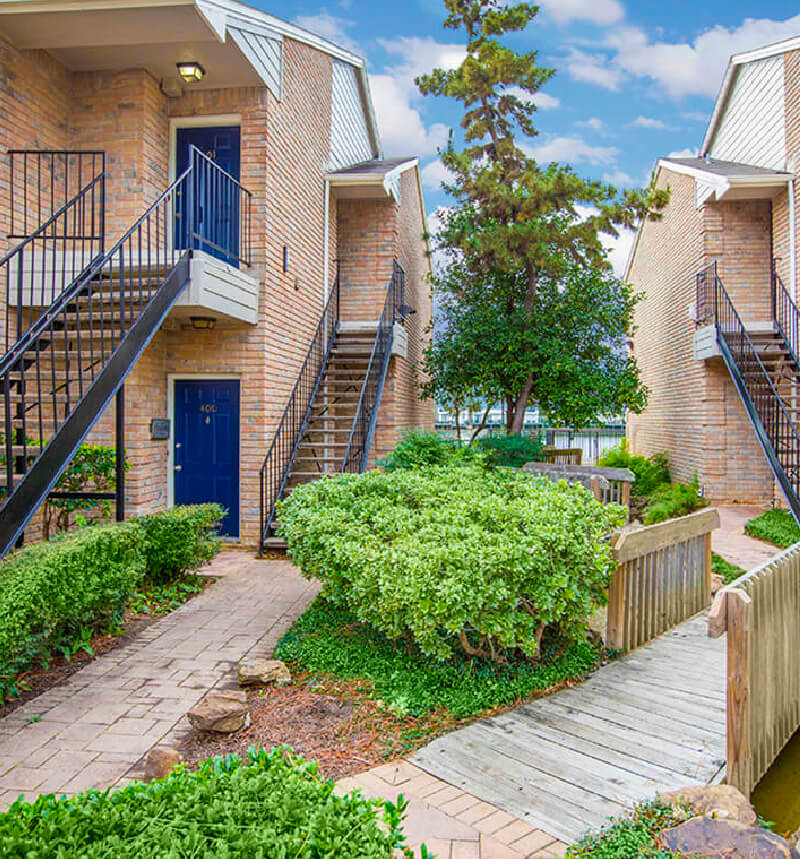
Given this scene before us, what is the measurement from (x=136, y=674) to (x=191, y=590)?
6.77 ft

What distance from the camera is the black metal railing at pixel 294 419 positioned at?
27.8 feet

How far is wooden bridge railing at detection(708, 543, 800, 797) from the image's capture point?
115 inches

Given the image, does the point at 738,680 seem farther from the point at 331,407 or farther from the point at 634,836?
the point at 331,407

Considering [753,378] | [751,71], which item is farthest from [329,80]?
[753,378]

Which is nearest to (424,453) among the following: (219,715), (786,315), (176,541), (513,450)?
(176,541)

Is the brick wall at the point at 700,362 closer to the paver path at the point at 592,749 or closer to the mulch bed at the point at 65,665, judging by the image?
the paver path at the point at 592,749

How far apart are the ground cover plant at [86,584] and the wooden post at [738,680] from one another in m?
3.79

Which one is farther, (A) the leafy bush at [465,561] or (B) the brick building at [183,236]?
(B) the brick building at [183,236]

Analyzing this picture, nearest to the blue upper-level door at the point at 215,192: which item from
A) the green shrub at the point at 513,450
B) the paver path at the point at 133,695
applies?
the paver path at the point at 133,695

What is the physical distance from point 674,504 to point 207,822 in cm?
948

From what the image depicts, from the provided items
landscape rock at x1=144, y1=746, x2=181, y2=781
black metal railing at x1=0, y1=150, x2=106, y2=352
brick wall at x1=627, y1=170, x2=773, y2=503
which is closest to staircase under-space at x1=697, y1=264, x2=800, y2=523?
brick wall at x1=627, y1=170, x2=773, y2=503

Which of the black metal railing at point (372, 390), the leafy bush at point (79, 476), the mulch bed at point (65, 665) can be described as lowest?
the mulch bed at point (65, 665)

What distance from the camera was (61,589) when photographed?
422 cm

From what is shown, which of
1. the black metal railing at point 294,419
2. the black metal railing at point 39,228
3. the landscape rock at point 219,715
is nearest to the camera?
the landscape rock at point 219,715
